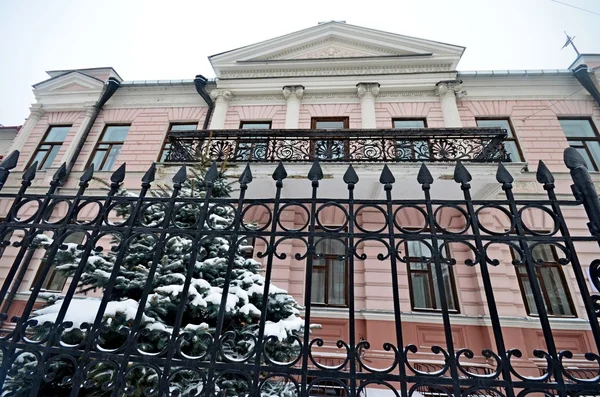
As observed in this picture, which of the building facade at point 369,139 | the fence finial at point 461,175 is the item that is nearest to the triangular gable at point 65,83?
the building facade at point 369,139

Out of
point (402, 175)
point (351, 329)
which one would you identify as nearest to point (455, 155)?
point (402, 175)

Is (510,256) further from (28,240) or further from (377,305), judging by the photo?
(28,240)

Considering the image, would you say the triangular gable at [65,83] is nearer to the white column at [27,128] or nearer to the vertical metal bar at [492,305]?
the white column at [27,128]

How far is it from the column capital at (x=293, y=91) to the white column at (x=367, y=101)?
1.90m

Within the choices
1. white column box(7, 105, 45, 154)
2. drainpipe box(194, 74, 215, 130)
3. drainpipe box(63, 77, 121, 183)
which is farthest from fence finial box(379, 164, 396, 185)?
white column box(7, 105, 45, 154)

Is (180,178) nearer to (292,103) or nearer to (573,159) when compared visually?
(573,159)

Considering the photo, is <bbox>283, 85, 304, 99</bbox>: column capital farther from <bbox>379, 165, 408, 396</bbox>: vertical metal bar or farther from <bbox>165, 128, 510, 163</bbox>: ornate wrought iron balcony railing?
<bbox>379, 165, 408, 396</bbox>: vertical metal bar

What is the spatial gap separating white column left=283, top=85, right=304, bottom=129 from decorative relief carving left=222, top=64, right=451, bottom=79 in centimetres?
69

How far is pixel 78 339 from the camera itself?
240 centimetres

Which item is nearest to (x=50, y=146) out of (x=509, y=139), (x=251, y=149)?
(x=251, y=149)

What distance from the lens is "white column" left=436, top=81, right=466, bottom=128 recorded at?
798 centimetres

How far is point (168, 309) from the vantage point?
263 cm

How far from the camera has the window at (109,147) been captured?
9.17 meters

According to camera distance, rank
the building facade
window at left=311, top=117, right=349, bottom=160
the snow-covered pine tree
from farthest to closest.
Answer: window at left=311, top=117, right=349, bottom=160 < the building facade < the snow-covered pine tree
